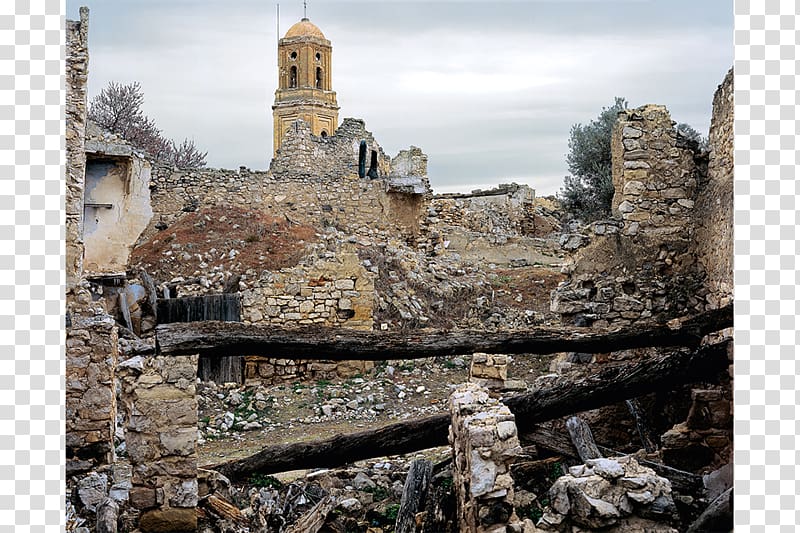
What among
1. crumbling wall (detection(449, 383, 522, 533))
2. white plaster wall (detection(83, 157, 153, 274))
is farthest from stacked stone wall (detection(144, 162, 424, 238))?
crumbling wall (detection(449, 383, 522, 533))

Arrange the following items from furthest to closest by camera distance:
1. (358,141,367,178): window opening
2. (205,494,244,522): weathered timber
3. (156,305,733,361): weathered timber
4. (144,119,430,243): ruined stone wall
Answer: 1. (358,141,367,178): window opening
2. (144,119,430,243): ruined stone wall
3. (156,305,733,361): weathered timber
4. (205,494,244,522): weathered timber

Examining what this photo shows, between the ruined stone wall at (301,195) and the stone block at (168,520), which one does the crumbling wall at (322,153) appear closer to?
the ruined stone wall at (301,195)

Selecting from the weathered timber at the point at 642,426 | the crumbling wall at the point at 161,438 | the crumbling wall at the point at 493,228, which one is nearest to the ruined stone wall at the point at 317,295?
the weathered timber at the point at 642,426

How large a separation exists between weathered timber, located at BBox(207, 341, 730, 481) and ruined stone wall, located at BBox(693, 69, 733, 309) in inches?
40.9

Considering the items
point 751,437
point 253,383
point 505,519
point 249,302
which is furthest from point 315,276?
point 751,437

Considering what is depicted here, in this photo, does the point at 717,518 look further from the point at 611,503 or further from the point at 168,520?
the point at 168,520

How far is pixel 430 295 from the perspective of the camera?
16.7m

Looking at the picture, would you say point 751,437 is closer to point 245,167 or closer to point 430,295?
point 430,295

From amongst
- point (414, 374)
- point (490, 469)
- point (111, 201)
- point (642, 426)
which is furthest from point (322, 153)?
point (490, 469)

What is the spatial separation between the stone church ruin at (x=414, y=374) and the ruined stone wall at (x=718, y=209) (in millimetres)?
44

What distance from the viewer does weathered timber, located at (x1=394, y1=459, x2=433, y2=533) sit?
688 cm

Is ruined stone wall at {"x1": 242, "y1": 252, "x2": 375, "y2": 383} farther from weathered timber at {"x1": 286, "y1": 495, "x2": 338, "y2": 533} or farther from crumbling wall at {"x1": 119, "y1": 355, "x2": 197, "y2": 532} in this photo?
crumbling wall at {"x1": 119, "y1": 355, "x2": 197, "y2": 532}

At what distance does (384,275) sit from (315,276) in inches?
126

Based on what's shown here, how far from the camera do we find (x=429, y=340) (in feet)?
25.8
